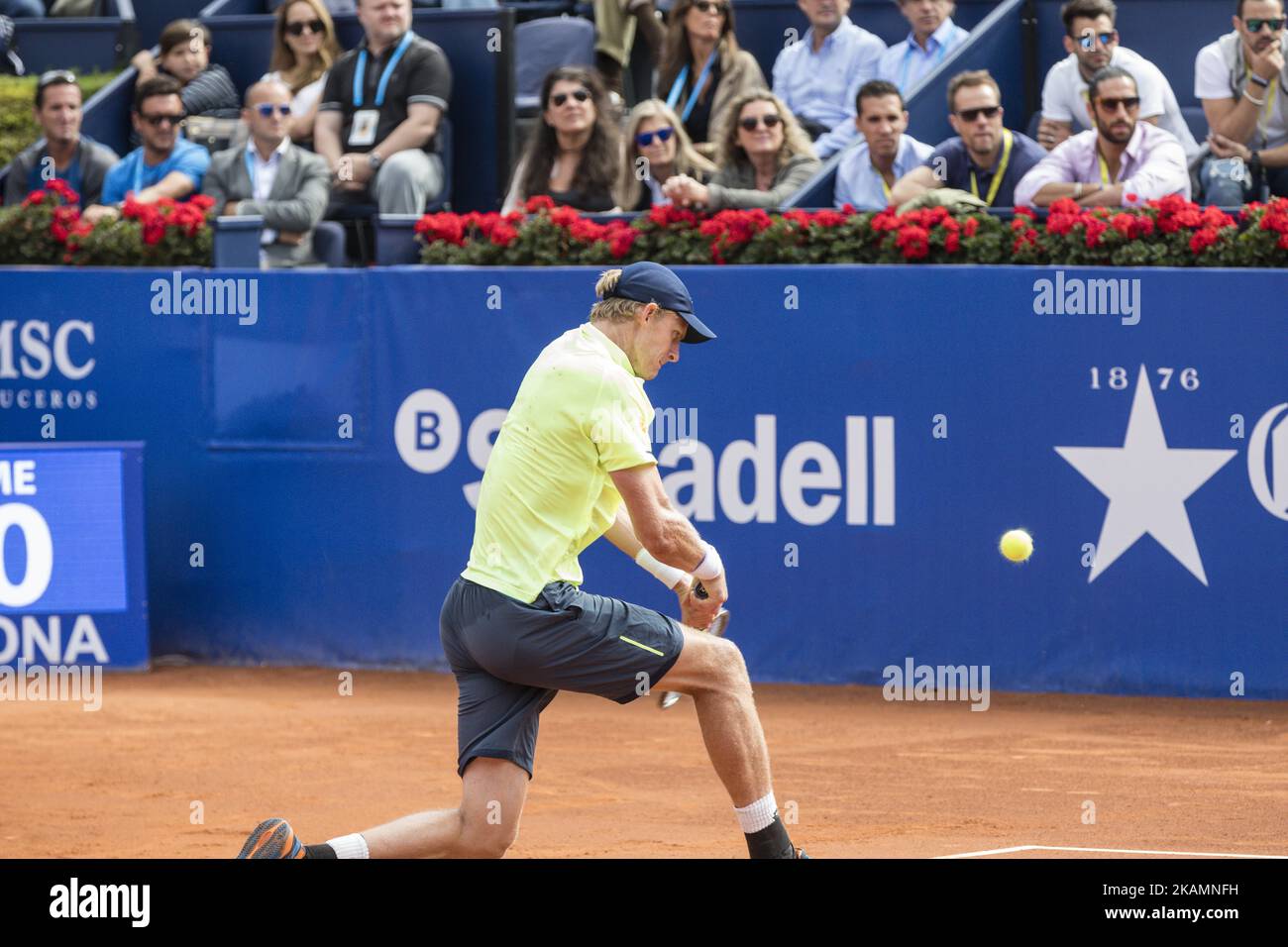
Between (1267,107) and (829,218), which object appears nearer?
(829,218)

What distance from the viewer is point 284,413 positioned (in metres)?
10.5

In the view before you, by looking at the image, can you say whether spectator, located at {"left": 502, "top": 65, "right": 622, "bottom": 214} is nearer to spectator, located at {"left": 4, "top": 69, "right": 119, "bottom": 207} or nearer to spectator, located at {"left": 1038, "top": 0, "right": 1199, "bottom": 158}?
spectator, located at {"left": 1038, "top": 0, "right": 1199, "bottom": 158}

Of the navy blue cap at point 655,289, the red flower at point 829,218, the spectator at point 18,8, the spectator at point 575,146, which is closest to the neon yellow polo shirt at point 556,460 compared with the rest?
the navy blue cap at point 655,289

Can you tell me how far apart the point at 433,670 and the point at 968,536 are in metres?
2.95

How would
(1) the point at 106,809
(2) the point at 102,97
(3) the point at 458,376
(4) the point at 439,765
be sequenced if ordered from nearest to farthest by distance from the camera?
(1) the point at 106,809 < (4) the point at 439,765 < (3) the point at 458,376 < (2) the point at 102,97

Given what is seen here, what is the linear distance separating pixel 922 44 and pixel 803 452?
332 cm

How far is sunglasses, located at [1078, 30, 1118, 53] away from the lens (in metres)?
10.4

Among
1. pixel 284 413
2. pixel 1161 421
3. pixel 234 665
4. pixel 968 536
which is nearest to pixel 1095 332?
pixel 1161 421

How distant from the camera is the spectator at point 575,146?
10953mm

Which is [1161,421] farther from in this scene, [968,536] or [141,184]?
[141,184]

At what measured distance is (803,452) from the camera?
31.5 feet

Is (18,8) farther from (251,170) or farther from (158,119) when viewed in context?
(251,170)

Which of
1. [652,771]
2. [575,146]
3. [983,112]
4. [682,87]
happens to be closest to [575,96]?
[575,146]

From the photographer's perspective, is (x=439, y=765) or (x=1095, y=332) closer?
(x=439, y=765)
